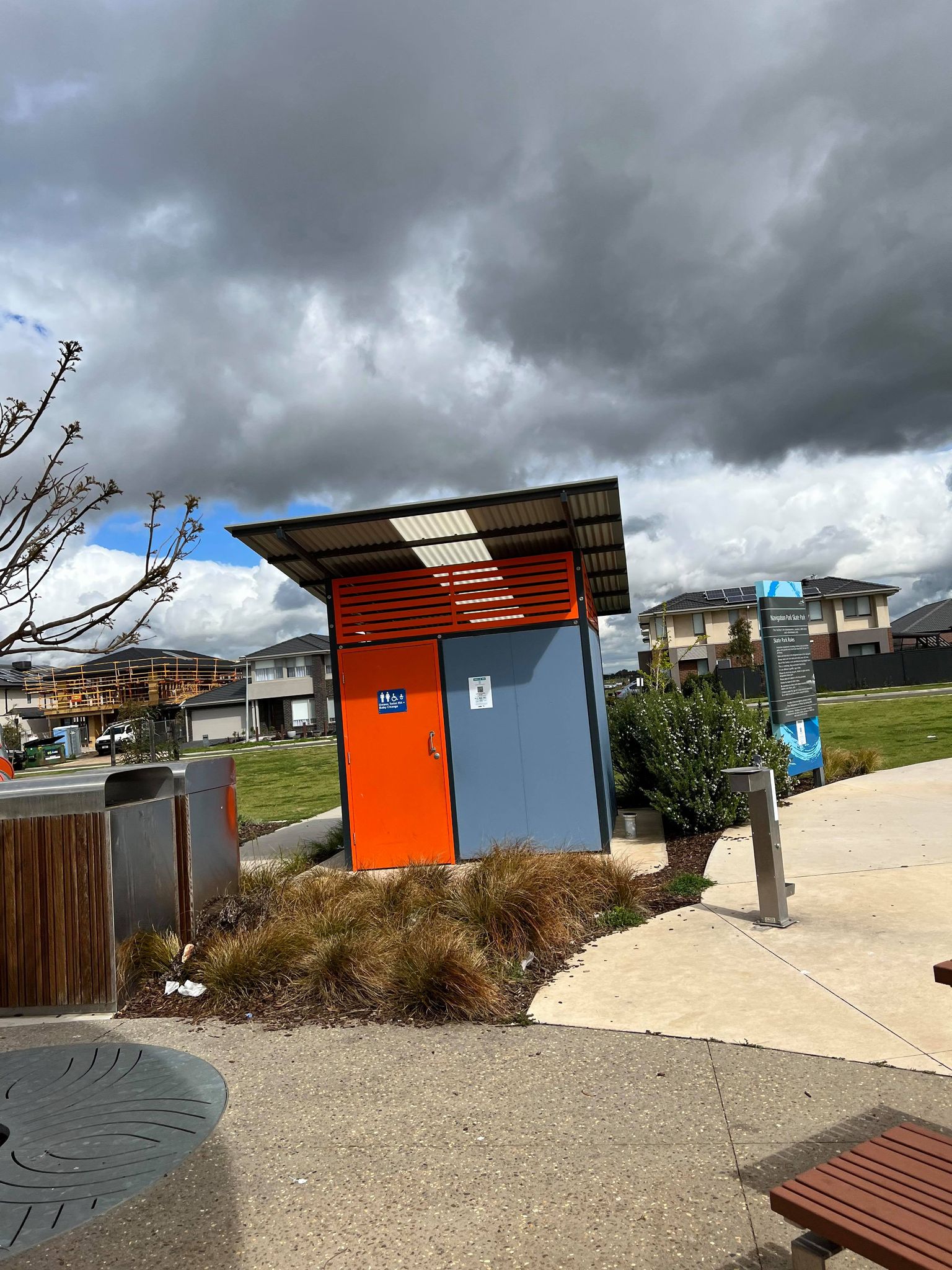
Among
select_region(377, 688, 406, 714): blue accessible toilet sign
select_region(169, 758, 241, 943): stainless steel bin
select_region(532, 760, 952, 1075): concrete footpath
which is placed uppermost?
select_region(377, 688, 406, 714): blue accessible toilet sign

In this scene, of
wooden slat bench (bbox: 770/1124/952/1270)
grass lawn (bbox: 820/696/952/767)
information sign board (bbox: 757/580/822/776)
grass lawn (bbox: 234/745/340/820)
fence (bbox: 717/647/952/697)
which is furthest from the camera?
fence (bbox: 717/647/952/697)

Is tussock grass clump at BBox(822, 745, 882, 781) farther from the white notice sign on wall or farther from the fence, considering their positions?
the fence

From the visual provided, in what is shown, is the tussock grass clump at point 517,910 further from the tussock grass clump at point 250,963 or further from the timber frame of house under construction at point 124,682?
the timber frame of house under construction at point 124,682

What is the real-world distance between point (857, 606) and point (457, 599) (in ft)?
181

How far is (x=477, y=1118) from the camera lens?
3645mm

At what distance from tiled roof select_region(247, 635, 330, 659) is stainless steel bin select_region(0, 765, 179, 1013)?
186 feet

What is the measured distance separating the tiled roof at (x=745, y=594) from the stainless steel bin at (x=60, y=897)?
53.4 metres

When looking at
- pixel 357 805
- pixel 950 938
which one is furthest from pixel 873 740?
pixel 950 938

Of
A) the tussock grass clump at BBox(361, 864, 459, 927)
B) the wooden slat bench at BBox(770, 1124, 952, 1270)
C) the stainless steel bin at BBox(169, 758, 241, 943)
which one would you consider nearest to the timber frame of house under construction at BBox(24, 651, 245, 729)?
the stainless steel bin at BBox(169, 758, 241, 943)

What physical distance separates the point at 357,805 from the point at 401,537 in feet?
9.66

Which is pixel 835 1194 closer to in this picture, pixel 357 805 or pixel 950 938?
pixel 950 938

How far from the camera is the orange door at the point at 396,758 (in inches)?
380

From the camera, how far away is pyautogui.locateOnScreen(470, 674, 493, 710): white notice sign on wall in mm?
9617

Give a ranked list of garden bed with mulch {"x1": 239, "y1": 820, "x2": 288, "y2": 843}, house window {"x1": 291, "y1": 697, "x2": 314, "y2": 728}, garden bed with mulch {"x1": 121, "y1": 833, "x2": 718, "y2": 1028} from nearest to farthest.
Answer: garden bed with mulch {"x1": 121, "y1": 833, "x2": 718, "y2": 1028} < garden bed with mulch {"x1": 239, "y1": 820, "x2": 288, "y2": 843} < house window {"x1": 291, "y1": 697, "x2": 314, "y2": 728}
